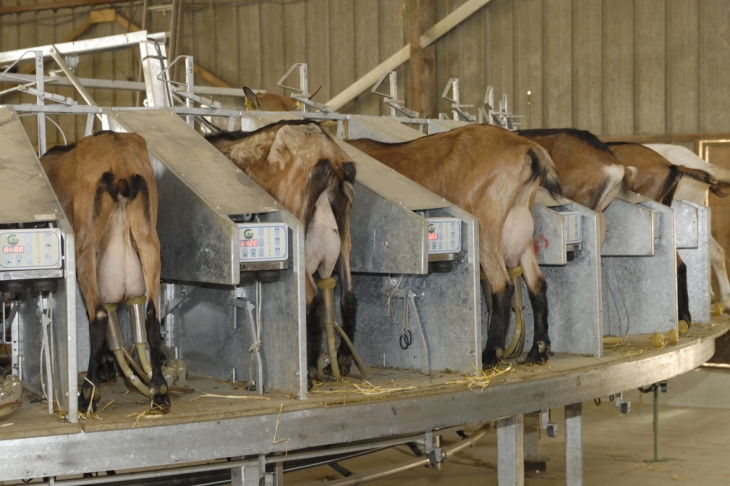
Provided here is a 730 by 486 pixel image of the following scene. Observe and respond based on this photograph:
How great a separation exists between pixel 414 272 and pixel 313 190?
70 centimetres

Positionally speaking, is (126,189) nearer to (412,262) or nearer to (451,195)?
(412,262)

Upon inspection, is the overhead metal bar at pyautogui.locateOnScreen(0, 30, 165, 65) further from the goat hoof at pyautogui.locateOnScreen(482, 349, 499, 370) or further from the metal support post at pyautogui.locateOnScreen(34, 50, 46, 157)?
the goat hoof at pyautogui.locateOnScreen(482, 349, 499, 370)

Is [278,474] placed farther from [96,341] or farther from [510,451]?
[510,451]

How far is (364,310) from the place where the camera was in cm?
569

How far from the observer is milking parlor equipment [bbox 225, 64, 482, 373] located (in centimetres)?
496

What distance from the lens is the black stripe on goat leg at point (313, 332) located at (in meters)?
4.86

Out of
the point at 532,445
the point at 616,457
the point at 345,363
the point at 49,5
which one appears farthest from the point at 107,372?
the point at 49,5

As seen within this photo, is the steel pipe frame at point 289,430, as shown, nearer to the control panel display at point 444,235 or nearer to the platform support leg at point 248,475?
the platform support leg at point 248,475

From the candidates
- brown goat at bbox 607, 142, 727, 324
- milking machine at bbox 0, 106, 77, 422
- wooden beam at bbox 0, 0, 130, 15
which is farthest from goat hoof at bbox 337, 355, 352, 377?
wooden beam at bbox 0, 0, 130, 15

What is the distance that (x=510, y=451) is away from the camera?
5.51 m

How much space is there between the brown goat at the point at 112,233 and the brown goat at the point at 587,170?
11.2 ft

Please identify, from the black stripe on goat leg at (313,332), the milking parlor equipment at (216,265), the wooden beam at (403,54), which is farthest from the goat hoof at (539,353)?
the wooden beam at (403,54)

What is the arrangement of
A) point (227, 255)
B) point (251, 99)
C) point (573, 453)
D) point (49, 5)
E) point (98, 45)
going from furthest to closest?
point (49, 5)
point (251, 99)
point (98, 45)
point (573, 453)
point (227, 255)

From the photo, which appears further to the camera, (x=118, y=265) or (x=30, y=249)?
(x=118, y=265)
